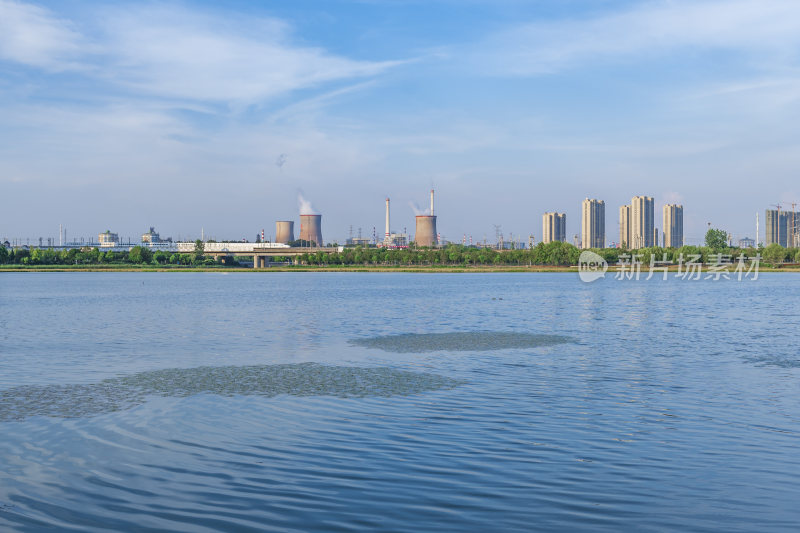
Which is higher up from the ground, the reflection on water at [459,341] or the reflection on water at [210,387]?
the reflection on water at [210,387]

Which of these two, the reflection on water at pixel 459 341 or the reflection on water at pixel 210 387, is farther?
the reflection on water at pixel 459 341

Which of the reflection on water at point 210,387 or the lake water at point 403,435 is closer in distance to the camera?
the lake water at point 403,435

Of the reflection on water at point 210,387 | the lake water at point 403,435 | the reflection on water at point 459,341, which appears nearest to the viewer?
the lake water at point 403,435

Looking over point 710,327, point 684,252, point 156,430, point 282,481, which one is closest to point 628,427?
point 282,481

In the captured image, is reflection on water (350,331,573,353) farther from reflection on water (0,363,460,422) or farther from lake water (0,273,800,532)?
reflection on water (0,363,460,422)

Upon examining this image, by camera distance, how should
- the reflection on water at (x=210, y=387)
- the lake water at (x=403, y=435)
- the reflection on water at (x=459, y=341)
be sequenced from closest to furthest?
the lake water at (x=403, y=435) → the reflection on water at (x=210, y=387) → the reflection on water at (x=459, y=341)

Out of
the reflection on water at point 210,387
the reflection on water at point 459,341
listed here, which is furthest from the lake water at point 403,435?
the reflection on water at point 459,341

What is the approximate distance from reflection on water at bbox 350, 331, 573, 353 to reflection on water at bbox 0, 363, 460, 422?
653 centimetres

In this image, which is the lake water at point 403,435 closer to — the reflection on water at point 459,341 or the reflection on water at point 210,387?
the reflection on water at point 210,387

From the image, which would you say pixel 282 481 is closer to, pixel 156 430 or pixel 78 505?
pixel 78 505

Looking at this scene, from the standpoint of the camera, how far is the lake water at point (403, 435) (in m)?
10.0

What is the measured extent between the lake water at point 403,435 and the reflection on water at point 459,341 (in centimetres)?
35

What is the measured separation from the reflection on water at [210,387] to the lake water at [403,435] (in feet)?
0.34

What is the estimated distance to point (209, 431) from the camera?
14992 millimetres
